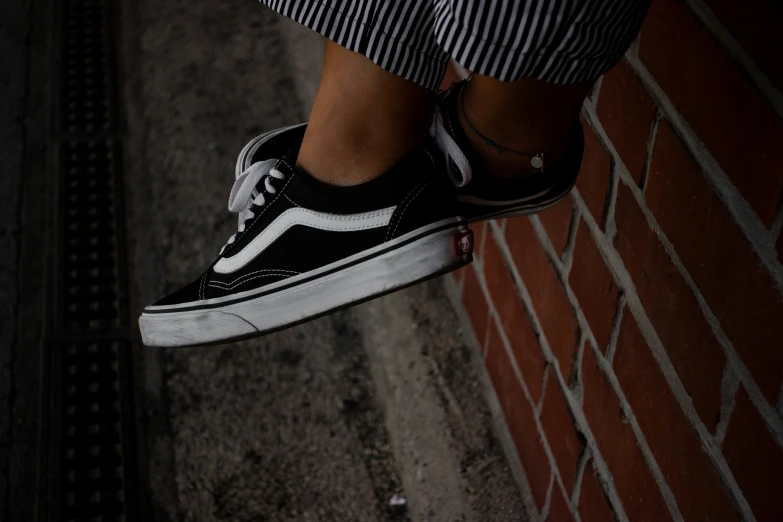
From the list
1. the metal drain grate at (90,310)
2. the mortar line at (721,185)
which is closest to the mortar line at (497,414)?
the metal drain grate at (90,310)

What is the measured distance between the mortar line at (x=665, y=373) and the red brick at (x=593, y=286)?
0.6 inches

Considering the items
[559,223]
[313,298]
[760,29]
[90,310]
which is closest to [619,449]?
[559,223]

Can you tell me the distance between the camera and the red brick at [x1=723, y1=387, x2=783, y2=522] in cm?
62

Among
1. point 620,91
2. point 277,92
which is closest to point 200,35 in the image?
point 277,92

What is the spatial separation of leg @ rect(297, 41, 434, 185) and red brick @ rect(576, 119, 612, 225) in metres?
0.23

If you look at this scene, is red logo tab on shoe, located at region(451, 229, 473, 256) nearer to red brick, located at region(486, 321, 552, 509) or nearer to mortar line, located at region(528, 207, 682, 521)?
mortar line, located at region(528, 207, 682, 521)

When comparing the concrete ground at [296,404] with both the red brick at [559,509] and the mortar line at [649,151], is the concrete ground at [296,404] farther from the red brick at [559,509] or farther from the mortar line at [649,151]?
the mortar line at [649,151]

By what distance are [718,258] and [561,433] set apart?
0.47 metres

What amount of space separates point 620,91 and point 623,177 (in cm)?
9

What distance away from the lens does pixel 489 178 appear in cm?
78

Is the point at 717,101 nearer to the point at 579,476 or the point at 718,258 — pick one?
the point at 718,258

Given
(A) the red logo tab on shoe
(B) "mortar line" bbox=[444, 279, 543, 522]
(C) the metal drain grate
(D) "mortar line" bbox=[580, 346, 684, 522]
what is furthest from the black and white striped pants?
(C) the metal drain grate

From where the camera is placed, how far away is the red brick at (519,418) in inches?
46.5

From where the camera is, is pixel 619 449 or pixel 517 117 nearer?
pixel 517 117
